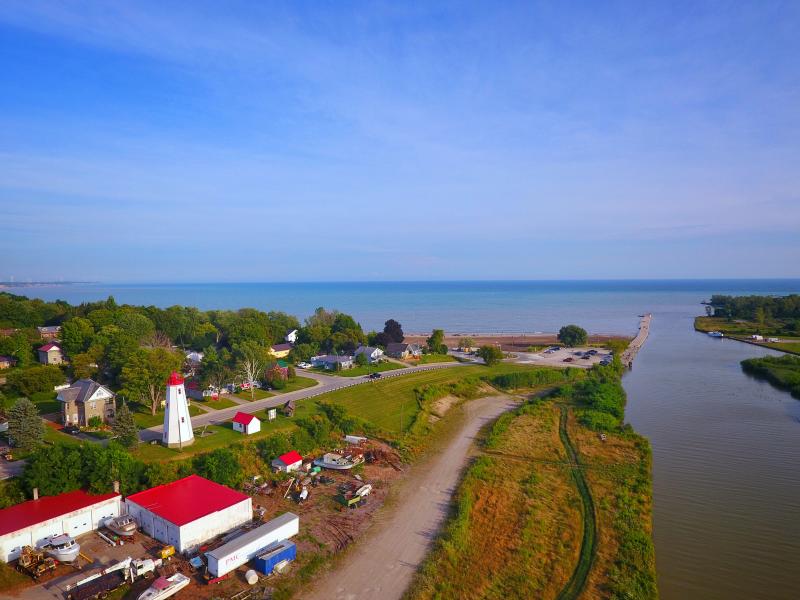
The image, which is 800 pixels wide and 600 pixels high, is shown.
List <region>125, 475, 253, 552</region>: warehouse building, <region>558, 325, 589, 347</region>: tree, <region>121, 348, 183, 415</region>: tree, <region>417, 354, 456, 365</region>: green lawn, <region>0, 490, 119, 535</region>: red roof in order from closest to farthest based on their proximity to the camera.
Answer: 1. <region>0, 490, 119, 535</region>: red roof
2. <region>125, 475, 253, 552</region>: warehouse building
3. <region>121, 348, 183, 415</region>: tree
4. <region>417, 354, 456, 365</region>: green lawn
5. <region>558, 325, 589, 347</region>: tree

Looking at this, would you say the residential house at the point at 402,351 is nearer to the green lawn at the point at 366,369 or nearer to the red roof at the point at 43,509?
the green lawn at the point at 366,369

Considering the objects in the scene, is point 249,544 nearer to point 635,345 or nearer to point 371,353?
point 371,353

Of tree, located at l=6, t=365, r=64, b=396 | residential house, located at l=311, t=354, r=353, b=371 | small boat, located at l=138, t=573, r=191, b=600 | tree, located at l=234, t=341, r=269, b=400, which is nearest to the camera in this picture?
small boat, located at l=138, t=573, r=191, b=600

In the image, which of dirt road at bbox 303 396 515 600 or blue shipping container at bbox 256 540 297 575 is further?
blue shipping container at bbox 256 540 297 575

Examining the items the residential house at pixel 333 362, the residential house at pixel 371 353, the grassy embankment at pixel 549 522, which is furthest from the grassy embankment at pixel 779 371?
the residential house at pixel 333 362

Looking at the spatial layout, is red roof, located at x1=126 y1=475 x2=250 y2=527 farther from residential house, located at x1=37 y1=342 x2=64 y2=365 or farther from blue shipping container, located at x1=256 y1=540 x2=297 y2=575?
residential house, located at x1=37 y1=342 x2=64 y2=365

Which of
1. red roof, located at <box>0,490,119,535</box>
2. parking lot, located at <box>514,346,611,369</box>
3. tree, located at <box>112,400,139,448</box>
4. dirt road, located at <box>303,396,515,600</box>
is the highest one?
tree, located at <box>112,400,139,448</box>

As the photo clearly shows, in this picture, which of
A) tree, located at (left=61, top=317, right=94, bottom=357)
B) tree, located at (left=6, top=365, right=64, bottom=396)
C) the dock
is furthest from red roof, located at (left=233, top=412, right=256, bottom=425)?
the dock

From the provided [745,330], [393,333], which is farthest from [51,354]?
[745,330]

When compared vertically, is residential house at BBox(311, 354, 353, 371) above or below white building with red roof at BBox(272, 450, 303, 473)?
above
